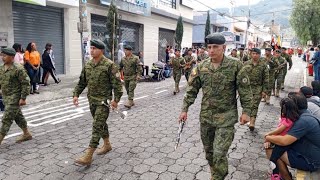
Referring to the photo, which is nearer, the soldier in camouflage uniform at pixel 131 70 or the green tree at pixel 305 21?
the soldier in camouflage uniform at pixel 131 70

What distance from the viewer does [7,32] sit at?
11.7m

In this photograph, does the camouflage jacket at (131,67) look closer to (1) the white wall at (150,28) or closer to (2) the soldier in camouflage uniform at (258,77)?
(2) the soldier in camouflage uniform at (258,77)

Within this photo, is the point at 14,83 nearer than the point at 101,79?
No

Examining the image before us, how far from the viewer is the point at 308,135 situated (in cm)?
348

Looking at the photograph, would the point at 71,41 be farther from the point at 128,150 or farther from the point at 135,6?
the point at 128,150

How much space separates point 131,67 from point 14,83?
394 centimetres

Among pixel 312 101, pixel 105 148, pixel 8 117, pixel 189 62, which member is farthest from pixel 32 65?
pixel 312 101

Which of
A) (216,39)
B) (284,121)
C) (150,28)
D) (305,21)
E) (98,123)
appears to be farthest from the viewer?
(305,21)

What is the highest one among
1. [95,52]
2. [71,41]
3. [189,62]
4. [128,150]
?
[71,41]

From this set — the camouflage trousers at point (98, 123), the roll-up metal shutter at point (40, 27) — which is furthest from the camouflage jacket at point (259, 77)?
the roll-up metal shutter at point (40, 27)

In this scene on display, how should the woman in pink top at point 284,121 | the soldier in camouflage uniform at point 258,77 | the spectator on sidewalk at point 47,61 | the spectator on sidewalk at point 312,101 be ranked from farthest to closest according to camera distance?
the spectator on sidewalk at point 47,61, the soldier in camouflage uniform at point 258,77, the spectator on sidewalk at point 312,101, the woman in pink top at point 284,121

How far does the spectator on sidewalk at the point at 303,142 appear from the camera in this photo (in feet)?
11.3

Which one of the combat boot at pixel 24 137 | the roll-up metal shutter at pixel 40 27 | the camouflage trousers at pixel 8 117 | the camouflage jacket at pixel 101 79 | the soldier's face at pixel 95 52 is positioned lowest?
the combat boot at pixel 24 137

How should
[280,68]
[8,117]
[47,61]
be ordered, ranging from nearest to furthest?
1. [8,117]
2. [280,68]
3. [47,61]
